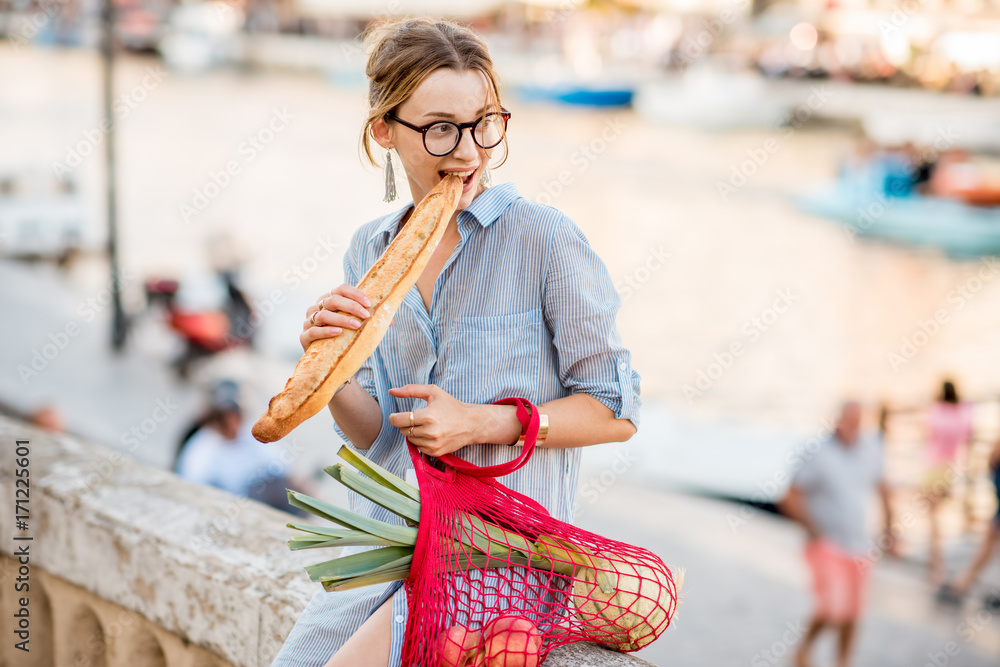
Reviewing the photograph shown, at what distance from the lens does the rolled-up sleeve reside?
1564mm

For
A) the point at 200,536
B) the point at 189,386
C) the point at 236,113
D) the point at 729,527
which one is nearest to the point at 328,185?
the point at 236,113

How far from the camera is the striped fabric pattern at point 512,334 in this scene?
1.58m

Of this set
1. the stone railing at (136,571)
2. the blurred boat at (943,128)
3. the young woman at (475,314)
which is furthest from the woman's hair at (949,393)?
the blurred boat at (943,128)

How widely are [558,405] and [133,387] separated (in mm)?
7869

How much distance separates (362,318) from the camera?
4.94 feet

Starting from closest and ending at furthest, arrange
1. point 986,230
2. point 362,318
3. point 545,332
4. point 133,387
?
point 362,318, point 545,332, point 133,387, point 986,230

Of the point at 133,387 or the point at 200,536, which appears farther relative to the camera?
the point at 133,387

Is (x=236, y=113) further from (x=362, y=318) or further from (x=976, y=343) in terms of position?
(x=362, y=318)
